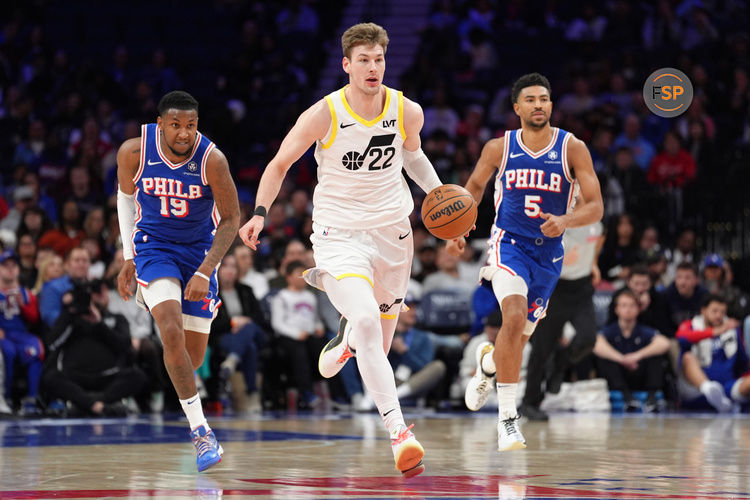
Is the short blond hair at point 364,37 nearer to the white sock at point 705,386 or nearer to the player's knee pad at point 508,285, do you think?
the player's knee pad at point 508,285

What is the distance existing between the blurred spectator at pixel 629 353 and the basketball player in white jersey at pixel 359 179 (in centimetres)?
637

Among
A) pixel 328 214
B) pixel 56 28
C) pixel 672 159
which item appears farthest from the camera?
pixel 56 28

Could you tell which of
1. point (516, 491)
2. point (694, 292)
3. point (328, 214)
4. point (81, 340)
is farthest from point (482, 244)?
point (516, 491)

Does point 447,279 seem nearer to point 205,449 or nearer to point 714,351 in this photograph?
point 714,351

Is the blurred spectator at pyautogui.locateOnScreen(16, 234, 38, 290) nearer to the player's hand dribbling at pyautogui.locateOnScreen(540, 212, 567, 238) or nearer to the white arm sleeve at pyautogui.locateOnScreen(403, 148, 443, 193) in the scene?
the white arm sleeve at pyautogui.locateOnScreen(403, 148, 443, 193)

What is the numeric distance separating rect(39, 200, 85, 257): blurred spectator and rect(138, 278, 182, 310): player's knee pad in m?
6.10

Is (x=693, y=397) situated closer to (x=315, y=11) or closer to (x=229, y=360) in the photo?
(x=229, y=360)

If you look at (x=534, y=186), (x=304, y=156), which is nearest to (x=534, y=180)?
(x=534, y=186)

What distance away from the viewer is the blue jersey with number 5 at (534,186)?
7.94m

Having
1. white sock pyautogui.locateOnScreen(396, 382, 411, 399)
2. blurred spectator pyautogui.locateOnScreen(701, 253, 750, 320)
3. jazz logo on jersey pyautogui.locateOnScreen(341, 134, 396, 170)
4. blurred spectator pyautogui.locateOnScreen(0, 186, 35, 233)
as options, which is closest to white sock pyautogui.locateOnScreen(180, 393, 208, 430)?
jazz logo on jersey pyautogui.locateOnScreen(341, 134, 396, 170)

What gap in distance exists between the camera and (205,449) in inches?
250

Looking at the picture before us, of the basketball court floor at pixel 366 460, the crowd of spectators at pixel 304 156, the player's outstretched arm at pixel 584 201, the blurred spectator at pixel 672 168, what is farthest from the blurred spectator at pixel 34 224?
the blurred spectator at pixel 672 168

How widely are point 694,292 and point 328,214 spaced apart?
25.3ft

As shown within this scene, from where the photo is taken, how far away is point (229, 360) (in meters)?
12.1
